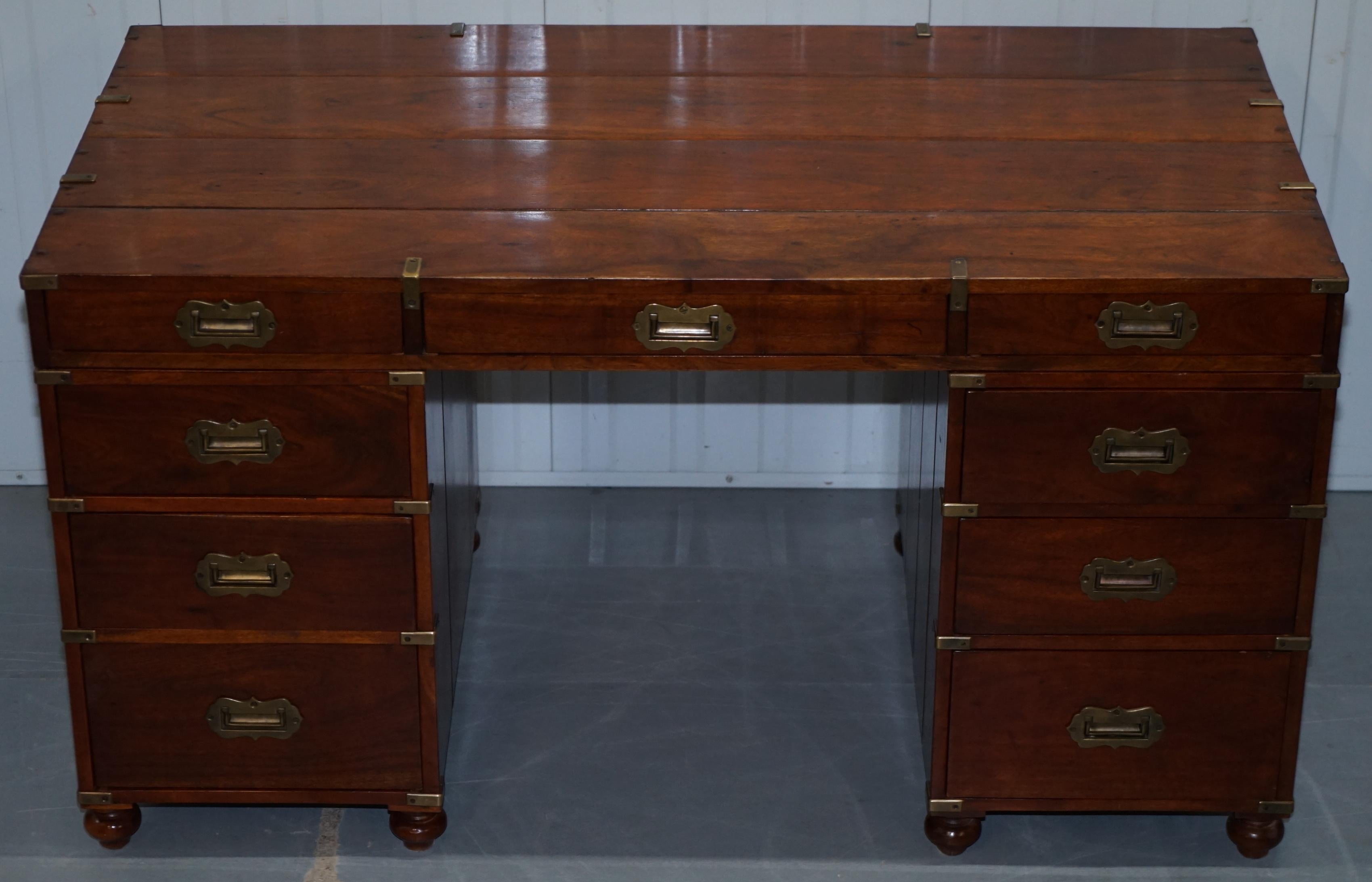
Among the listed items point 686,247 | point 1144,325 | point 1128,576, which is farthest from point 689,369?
point 1128,576

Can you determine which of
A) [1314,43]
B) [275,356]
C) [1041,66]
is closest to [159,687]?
[275,356]

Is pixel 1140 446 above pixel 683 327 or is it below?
below

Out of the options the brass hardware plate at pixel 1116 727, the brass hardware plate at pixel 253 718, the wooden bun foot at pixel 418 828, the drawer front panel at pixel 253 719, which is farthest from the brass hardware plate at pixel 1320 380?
the brass hardware plate at pixel 253 718

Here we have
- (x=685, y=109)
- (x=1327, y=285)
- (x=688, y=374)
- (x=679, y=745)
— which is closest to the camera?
(x=1327, y=285)

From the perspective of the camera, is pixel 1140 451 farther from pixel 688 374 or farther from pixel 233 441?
pixel 688 374

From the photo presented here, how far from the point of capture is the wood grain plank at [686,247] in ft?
7.64

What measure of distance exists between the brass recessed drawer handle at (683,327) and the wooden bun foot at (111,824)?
1.26m

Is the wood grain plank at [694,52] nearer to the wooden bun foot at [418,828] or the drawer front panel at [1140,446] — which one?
the drawer front panel at [1140,446]

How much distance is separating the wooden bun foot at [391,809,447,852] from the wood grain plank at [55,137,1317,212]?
106 cm

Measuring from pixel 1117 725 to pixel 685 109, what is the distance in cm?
136

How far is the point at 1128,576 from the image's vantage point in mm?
2510

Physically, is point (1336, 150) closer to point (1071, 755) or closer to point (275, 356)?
point (1071, 755)

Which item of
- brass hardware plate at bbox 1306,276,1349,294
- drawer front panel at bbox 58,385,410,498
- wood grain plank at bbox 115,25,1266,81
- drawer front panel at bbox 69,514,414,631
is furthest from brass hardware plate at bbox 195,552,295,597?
brass hardware plate at bbox 1306,276,1349,294

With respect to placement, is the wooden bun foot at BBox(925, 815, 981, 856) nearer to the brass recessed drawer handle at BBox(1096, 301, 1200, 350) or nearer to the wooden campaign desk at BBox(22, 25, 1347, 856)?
the wooden campaign desk at BBox(22, 25, 1347, 856)
